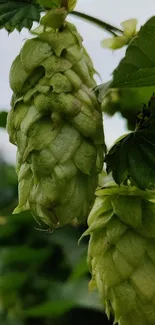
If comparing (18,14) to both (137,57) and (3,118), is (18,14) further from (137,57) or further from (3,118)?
(3,118)

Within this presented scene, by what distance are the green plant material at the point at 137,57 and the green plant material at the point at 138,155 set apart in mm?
193

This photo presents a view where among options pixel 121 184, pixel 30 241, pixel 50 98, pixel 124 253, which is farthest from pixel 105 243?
pixel 30 241

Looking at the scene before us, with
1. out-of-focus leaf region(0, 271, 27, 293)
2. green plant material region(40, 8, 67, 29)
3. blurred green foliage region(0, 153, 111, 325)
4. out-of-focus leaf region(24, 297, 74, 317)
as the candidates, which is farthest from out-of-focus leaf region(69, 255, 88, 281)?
green plant material region(40, 8, 67, 29)

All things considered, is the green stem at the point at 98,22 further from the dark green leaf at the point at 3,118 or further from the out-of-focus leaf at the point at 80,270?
the out-of-focus leaf at the point at 80,270

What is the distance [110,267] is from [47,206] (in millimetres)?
257

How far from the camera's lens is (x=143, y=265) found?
5.60 ft

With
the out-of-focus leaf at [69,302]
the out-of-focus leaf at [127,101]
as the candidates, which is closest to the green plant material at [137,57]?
the out-of-focus leaf at [127,101]

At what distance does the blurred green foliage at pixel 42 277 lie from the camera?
400cm

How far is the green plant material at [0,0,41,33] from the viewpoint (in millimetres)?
1785

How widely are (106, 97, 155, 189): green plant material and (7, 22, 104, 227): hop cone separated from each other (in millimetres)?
144

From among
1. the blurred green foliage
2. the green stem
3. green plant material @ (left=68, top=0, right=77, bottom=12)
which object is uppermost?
green plant material @ (left=68, top=0, right=77, bottom=12)

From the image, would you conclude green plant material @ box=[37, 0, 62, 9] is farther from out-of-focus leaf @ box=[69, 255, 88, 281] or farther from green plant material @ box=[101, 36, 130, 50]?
out-of-focus leaf @ box=[69, 255, 88, 281]

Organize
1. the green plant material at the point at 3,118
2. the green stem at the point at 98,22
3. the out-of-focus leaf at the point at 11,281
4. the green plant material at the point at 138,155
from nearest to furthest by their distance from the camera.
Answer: the green plant material at the point at 138,155 → the green stem at the point at 98,22 → the green plant material at the point at 3,118 → the out-of-focus leaf at the point at 11,281

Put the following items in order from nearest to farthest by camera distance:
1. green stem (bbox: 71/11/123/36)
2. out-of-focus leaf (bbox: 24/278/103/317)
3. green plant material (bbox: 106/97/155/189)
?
green plant material (bbox: 106/97/155/189), green stem (bbox: 71/11/123/36), out-of-focus leaf (bbox: 24/278/103/317)
